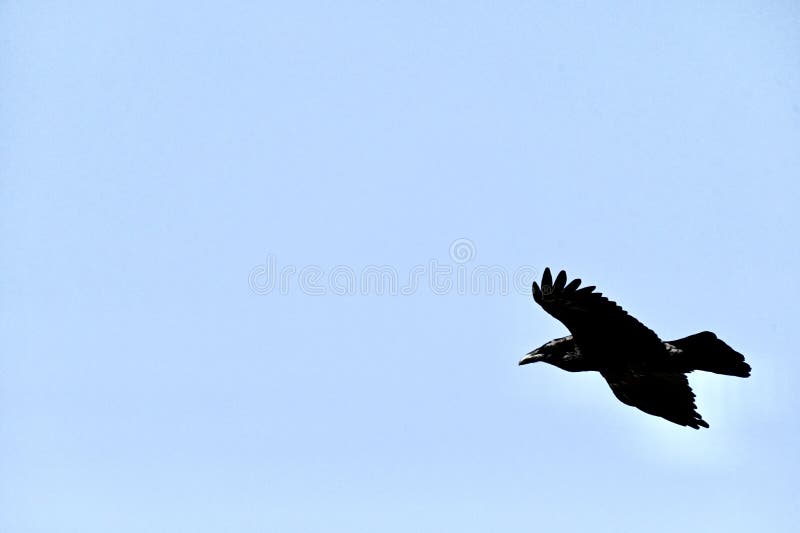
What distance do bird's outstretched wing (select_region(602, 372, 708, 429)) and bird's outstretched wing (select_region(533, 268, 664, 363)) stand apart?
2.22ft

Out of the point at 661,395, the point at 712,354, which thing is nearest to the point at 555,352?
the point at 661,395

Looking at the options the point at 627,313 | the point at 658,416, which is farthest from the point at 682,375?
the point at 627,313

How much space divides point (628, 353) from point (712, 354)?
2.95ft

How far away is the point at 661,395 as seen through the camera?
11.8m

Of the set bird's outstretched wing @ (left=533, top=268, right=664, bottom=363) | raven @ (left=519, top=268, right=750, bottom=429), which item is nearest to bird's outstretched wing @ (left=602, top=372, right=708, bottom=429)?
raven @ (left=519, top=268, right=750, bottom=429)

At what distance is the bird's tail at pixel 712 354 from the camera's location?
35.5ft

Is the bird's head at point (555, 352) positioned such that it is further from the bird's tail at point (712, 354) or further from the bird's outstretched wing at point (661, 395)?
the bird's tail at point (712, 354)

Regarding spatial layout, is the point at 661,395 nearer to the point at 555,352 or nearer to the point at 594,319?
the point at 555,352

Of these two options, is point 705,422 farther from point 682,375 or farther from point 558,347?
point 558,347

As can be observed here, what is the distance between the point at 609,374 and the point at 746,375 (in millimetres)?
1627

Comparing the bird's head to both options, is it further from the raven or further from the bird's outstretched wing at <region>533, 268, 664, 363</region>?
the bird's outstretched wing at <region>533, 268, 664, 363</region>

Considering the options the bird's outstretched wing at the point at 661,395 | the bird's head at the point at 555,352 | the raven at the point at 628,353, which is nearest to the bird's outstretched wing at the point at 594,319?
the raven at the point at 628,353

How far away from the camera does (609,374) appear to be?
11.8 metres

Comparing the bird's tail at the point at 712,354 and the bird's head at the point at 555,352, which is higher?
the bird's head at the point at 555,352
